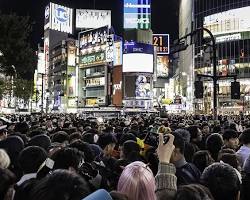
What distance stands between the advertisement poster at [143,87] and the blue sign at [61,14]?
89.7 metres

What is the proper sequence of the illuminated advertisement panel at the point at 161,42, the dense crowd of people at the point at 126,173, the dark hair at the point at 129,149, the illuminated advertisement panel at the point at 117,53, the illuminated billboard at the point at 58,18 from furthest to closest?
the illuminated billboard at the point at 58,18
the illuminated advertisement panel at the point at 161,42
the illuminated advertisement panel at the point at 117,53
the dark hair at the point at 129,149
the dense crowd of people at the point at 126,173

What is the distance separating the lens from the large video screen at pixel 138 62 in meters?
86.2

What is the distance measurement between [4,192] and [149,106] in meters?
80.5

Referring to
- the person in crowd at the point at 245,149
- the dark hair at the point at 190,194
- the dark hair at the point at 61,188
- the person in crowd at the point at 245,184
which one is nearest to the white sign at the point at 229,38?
the person in crowd at the point at 245,149

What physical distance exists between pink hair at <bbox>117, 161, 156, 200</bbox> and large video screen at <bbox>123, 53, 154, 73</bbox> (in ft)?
269

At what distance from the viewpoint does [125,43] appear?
92.2 m

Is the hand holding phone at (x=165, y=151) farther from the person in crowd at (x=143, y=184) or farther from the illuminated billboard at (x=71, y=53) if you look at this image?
the illuminated billboard at (x=71, y=53)

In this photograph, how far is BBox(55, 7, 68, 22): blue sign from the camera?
555 feet

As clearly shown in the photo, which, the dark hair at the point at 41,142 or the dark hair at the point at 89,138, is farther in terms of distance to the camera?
the dark hair at the point at 89,138

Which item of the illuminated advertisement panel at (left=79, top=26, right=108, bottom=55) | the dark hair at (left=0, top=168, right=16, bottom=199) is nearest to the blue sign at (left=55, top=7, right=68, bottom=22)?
the illuminated advertisement panel at (left=79, top=26, right=108, bottom=55)

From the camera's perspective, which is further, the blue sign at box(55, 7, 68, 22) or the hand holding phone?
the blue sign at box(55, 7, 68, 22)

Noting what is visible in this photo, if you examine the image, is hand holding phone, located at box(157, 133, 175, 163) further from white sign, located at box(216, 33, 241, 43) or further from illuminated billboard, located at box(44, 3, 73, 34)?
illuminated billboard, located at box(44, 3, 73, 34)

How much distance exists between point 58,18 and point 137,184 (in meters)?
170

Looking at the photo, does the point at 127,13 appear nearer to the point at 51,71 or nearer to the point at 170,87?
the point at 170,87
